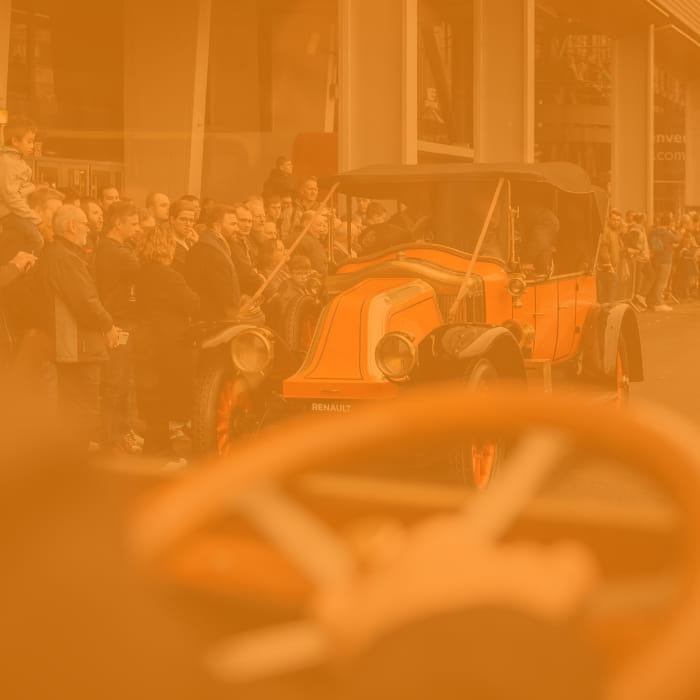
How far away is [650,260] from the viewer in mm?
29406

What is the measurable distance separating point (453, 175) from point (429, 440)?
9.00m

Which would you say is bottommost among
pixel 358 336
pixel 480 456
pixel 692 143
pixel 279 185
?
pixel 480 456

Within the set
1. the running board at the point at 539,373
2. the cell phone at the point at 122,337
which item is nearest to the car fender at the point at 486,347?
the running board at the point at 539,373

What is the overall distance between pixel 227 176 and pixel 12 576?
22.8 meters

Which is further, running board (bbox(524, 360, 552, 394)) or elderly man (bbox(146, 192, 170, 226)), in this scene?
elderly man (bbox(146, 192, 170, 226))

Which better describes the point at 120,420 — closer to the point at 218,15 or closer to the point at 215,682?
the point at 215,682

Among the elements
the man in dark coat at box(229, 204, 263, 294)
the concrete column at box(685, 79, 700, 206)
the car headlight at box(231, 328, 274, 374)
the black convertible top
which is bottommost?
the car headlight at box(231, 328, 274, 374)

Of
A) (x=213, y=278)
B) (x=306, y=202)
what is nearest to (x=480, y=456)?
(x=213, y=278)

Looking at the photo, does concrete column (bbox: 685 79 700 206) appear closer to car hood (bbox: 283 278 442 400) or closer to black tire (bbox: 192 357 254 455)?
car hood (bbox: 283 278 442 400)

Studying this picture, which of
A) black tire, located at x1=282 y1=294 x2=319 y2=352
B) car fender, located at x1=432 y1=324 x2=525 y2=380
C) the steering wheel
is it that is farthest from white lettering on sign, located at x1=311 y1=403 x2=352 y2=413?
the steering wheel

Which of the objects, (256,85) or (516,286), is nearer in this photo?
(516,286)

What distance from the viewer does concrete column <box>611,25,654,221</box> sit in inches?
1458

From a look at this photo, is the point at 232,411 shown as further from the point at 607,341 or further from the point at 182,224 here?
the point at 607,341

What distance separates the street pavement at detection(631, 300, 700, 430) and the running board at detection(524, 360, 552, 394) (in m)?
1.18
